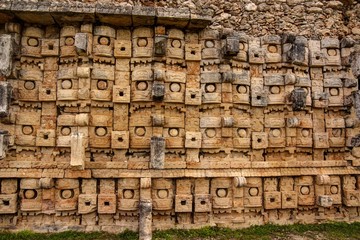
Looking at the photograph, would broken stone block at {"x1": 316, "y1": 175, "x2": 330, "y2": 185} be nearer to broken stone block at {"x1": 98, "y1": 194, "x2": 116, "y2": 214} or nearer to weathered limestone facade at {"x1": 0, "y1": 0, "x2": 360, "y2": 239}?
weathered limestone facade at {"x1": 0, "y1": 0, "x2": 360, "y2": 239}

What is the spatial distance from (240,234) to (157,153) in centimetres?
292

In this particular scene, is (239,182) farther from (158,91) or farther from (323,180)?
(158,91)

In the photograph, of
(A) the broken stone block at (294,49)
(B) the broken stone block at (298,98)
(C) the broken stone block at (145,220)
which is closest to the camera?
(C) the broken stone block at (145,220)

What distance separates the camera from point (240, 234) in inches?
294

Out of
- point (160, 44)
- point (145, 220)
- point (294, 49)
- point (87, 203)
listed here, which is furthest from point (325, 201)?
point (87, 203)

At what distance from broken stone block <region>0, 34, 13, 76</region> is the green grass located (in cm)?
396

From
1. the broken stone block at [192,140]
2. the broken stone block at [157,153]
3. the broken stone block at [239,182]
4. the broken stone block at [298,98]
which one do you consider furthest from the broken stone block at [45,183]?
the broken stone block at [298,98]

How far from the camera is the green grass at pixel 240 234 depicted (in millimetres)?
7117

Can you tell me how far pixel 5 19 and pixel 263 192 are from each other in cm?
809

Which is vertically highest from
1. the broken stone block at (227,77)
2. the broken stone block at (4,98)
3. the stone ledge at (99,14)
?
the stone ledge at (99,14)

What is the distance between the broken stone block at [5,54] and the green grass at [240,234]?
396 cm

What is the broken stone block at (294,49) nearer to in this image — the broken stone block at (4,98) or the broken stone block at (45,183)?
the broken stone block at (45,183)

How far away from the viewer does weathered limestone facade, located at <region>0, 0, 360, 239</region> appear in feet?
24.4

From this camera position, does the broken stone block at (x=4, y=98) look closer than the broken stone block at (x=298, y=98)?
Yes
